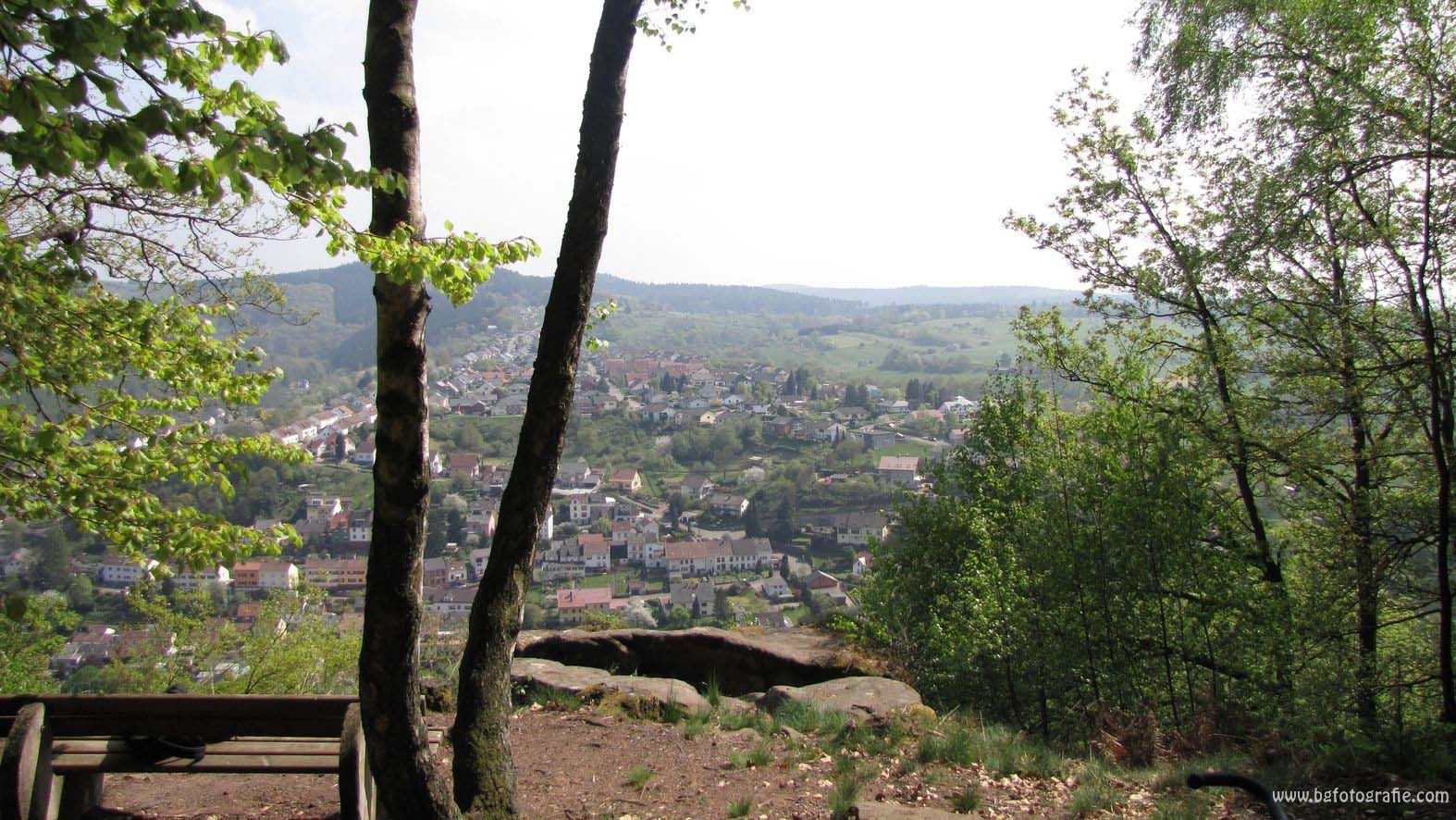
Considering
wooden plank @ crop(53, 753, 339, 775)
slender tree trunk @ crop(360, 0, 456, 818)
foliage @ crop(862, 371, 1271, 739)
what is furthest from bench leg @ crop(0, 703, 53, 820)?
foliage @ crop(862, 371, 1271, 739)

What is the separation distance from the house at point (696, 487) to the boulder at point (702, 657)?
150ft

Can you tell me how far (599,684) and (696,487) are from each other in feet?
166

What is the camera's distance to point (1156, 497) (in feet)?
30.8

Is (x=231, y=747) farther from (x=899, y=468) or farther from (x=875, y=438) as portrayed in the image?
(x=875, y=438)

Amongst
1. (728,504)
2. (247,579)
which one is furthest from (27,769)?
(728,504)

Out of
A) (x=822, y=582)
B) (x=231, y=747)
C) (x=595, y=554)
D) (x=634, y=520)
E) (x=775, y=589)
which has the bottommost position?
(x=634, y=520)

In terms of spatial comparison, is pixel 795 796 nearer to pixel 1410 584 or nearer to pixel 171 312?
pixel 171 312

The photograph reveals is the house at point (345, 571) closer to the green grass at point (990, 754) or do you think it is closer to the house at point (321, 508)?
the house at point (321, 508)

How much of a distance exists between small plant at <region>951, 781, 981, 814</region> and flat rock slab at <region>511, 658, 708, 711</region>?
2308 mm

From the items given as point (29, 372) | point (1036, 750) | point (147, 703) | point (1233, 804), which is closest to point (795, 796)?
point (1036, 750)

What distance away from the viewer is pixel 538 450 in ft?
12.3

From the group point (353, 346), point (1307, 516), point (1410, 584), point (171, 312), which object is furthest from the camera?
point (353, 346)

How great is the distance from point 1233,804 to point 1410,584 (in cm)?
450

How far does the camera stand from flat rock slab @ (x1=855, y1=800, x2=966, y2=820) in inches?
161
